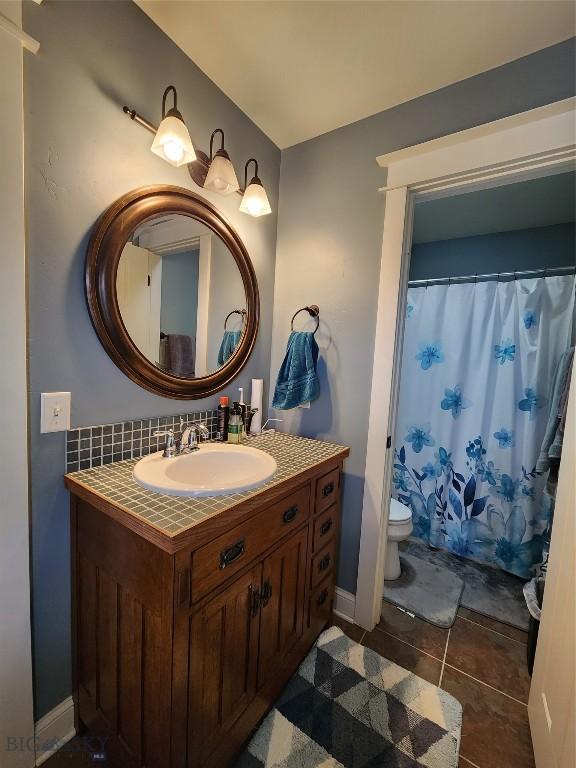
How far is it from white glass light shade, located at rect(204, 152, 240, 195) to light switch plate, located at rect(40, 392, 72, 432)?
38.4 inches

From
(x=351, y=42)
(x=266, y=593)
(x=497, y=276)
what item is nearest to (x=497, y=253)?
(x=497, y=276)

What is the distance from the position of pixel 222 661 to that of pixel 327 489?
67 centimetres

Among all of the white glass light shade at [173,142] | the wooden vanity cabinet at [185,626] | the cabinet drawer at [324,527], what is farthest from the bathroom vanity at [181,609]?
the white glass light shade at [173,142]

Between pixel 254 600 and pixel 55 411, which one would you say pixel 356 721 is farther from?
pixel 55 411

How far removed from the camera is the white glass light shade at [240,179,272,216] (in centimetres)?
142

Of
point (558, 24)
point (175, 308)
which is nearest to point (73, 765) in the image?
point (175, 308)

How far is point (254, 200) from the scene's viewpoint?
4.71 feet

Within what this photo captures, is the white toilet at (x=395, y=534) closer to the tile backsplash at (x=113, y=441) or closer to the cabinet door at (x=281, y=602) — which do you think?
the cabinet door at (x=281, y=602)

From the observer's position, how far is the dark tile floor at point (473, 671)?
3.58ft

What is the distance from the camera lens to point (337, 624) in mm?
1613

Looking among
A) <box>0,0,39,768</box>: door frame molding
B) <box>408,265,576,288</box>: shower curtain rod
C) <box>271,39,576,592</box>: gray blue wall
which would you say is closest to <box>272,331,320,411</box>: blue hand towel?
<box>271,39,576,592</box>: gray blue wall

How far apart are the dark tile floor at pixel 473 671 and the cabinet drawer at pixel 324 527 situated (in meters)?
0.56

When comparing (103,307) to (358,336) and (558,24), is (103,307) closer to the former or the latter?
(358,336)

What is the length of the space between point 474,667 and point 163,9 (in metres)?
2.84
